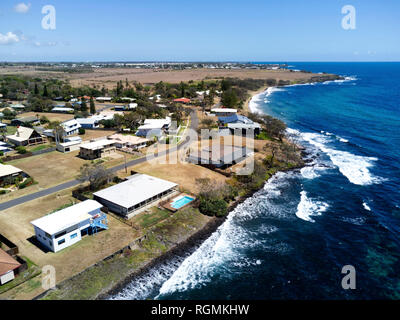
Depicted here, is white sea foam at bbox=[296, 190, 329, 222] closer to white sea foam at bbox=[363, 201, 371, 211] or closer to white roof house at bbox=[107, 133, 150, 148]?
white sea foam at bbox=[363, 201, 371, 211]

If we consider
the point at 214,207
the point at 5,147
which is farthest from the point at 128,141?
the point at 214,207

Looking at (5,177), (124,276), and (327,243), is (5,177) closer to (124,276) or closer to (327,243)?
(124,276)

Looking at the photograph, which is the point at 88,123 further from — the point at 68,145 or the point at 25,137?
the point at 68,145

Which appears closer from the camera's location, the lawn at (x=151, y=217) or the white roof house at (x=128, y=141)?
the lawn at (x=151, y=217)

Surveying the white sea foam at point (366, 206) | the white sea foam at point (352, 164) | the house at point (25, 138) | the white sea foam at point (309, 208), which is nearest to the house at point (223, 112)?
the white sea foam at point (352, 164)

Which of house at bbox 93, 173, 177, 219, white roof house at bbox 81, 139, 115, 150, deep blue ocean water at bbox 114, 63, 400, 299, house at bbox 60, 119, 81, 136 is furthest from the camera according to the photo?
house at bbox 60, 119, 81, 136

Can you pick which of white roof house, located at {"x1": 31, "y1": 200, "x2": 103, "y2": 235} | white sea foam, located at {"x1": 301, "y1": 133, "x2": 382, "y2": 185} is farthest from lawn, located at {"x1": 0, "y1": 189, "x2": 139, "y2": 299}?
white sea foam, located at {"x1": 301, "y1": 133, "x2": 382, "y2": 185}

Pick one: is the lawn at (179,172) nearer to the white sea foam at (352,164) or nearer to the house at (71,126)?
the white sea foam at (352,164)
